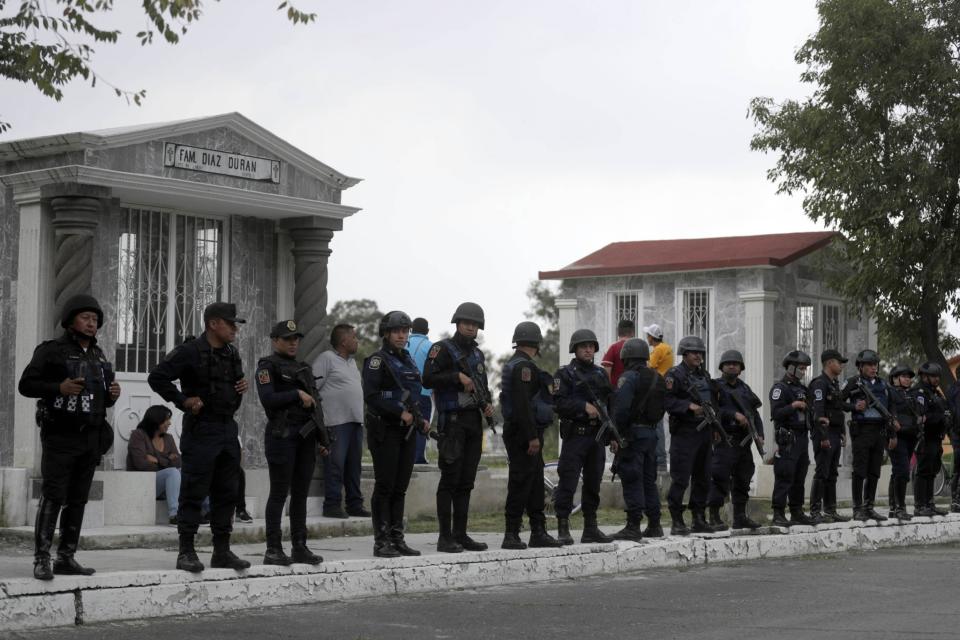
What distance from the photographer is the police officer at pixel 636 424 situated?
13.0 metres

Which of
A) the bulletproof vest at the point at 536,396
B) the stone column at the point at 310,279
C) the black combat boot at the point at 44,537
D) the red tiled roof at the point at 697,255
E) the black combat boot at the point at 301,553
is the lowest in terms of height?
the black combat boot at the point at 301,553

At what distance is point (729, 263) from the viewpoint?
22516 mm

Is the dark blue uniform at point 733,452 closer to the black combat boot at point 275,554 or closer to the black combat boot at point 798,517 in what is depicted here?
the black combat boot at point 798,517

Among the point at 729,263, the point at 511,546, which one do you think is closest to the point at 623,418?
the point at 511,546

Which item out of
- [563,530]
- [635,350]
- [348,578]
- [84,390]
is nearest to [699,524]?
[563,530]

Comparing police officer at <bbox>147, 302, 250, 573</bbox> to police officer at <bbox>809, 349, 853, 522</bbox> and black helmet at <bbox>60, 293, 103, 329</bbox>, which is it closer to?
black helmet at <bbox>60, 293, 103, 329</bbox>

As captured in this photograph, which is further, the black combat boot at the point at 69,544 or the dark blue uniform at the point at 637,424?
the dark blue uniform at the point at 637,424

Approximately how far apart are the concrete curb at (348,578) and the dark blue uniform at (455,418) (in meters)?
0.56

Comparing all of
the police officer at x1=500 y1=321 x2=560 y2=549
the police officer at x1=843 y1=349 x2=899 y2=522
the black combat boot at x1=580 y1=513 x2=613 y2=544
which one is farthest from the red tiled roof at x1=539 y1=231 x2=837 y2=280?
the police officer at x1=500 y1=321 x2=560 y2=549

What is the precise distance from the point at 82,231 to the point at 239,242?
214cm

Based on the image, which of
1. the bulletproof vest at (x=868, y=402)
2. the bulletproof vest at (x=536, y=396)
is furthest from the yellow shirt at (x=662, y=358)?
the bulletproof vest at (x=536, y=396)

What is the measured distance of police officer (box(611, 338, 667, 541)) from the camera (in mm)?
13000

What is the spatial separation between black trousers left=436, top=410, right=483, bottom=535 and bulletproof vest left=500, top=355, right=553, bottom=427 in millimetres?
381

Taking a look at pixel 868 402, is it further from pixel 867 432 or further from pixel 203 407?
pixel 203 407
